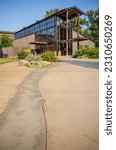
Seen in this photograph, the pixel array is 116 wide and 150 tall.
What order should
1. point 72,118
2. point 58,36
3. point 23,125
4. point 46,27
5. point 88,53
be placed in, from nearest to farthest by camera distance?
point 23,125
point 72,118
point 88,53
point 58,36
point 46,27

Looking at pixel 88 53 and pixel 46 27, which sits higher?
pixel 46 27

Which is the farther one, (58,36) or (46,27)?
(46,27)

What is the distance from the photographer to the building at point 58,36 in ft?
101

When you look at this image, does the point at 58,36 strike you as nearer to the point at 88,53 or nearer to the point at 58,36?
the point at 58,36

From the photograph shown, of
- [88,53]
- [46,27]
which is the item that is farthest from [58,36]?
[88,53]

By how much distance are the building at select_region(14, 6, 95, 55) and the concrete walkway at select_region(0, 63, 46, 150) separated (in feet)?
83.3

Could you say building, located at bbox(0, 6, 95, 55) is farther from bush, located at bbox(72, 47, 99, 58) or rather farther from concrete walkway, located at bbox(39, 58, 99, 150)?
concrete walkway, located at bbox(39, 58, 99, 150)

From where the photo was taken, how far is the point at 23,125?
12.6 ft

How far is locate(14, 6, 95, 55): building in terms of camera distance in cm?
3064

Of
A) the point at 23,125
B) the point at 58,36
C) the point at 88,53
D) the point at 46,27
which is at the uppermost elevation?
the point at 46,27

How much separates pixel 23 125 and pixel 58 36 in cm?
2873

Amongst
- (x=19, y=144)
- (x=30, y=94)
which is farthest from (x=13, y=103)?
(x=19, y=144)

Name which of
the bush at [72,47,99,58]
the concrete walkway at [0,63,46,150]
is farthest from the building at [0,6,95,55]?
the concrete walkway at [0,63,46,150]

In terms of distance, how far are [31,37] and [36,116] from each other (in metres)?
32.3
